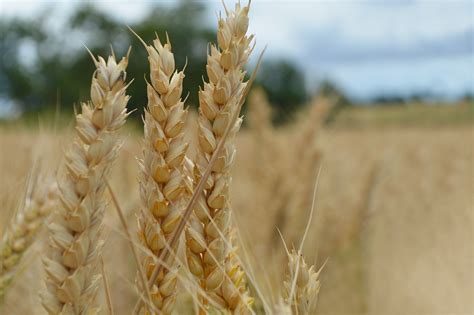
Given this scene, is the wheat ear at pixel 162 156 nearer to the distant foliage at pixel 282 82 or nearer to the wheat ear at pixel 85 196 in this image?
the wheat ear at pixel 85 196

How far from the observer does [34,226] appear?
27.0 inches

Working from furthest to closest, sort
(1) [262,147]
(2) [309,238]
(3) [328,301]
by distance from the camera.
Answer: (2) [309,238] < (3) [328,301] < (1) [262,147]

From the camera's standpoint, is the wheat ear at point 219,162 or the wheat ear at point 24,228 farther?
the wheat ear at point 24,228

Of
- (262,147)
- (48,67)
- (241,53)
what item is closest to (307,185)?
(262,147)

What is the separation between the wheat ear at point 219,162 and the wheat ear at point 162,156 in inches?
0.8

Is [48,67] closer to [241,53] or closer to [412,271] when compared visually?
[412,271]

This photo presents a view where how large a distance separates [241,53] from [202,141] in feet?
0.21

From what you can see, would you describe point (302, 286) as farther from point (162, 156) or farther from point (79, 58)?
→ point (79, 58)

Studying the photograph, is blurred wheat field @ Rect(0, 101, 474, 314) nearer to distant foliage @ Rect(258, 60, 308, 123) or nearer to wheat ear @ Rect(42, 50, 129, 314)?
wheat ear @ Rect(42, 50, 129, 314)

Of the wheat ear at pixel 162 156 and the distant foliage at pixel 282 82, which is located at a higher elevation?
the wheat ear at pixel 162 156

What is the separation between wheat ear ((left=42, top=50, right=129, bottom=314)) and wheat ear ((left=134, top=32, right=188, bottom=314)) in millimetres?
21

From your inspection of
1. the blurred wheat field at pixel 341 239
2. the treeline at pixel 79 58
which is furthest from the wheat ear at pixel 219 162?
the treeline at pixel 79 58

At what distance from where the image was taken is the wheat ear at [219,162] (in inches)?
15.2

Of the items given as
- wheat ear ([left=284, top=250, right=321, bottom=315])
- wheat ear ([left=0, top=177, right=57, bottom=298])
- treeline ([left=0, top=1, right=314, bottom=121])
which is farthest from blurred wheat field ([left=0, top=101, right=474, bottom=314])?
treeline ([left=0, top=1, right=314, bottom=121])
